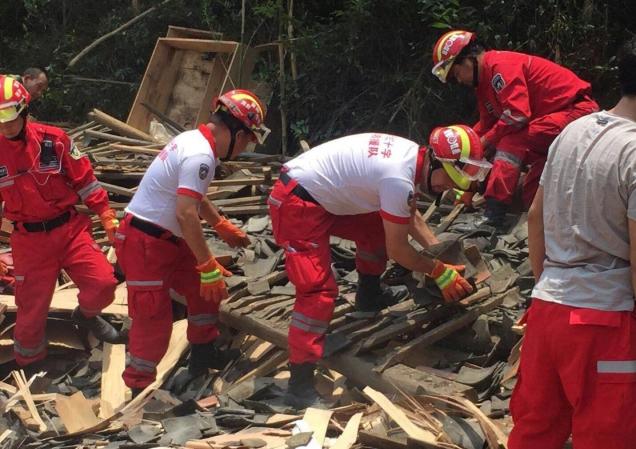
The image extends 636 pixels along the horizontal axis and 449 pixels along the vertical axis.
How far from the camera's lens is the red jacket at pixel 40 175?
5844 mm

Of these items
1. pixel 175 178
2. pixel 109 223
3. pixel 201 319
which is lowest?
pixel 201 319

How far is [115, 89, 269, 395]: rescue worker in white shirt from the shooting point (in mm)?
5008

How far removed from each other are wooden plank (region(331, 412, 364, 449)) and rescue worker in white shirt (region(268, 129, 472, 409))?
57 cm

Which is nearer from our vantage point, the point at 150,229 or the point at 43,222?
the point at 150,229

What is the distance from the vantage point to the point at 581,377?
9.98ft

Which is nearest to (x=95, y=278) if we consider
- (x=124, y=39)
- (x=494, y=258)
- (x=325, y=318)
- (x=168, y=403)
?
(x=168, y=403)

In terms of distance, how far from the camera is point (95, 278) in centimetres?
600

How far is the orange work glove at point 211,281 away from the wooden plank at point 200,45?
6.00 m

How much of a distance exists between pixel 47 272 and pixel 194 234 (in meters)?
1.50

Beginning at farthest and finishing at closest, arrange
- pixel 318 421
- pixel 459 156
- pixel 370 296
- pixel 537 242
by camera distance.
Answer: pixel 370 296
pixel 459 156
pixel 318 421
pixel 537 242

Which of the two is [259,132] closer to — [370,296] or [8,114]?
[370,296]

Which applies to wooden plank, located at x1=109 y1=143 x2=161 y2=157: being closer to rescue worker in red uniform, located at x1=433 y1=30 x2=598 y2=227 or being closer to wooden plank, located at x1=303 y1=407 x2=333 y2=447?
rescue worker in red uniform, located at x1=433 y1=30 x2=598 y2=227

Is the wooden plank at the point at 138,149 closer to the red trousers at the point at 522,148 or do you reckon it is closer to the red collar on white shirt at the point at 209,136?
the red trousers at the point at 522,148

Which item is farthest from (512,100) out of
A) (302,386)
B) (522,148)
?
(302,386)
